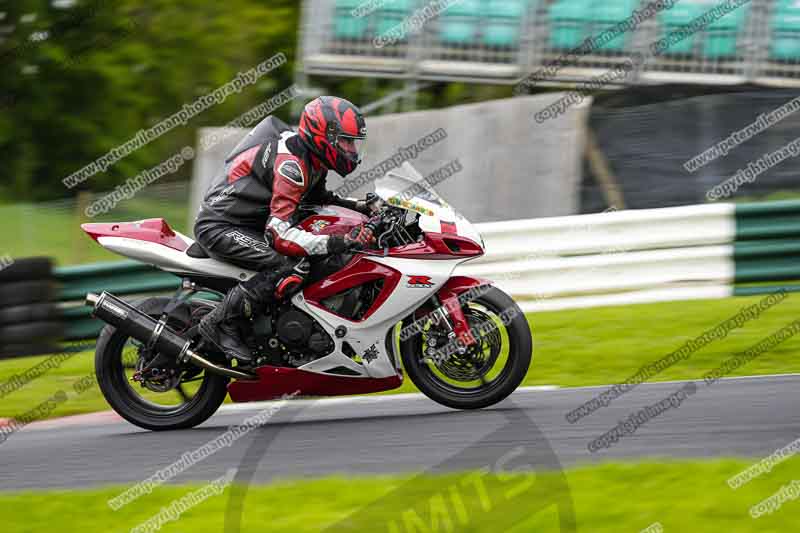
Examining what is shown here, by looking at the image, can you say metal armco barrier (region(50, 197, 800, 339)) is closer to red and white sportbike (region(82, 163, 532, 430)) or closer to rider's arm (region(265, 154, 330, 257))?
red and white sportbike (region(82, 163, 532, 430))

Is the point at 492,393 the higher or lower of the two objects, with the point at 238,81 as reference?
higher

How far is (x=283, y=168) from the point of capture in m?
7.11

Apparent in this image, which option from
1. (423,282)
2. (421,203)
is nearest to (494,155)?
(421,203)

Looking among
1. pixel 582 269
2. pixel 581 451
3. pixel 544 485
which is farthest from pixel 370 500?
pixel 582 269

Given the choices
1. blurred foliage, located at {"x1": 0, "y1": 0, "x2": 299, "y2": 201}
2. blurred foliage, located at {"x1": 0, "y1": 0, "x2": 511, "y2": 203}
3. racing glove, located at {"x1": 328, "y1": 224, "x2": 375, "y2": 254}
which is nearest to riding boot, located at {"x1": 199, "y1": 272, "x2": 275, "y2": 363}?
racing glove, located at {"x1": 328, "y1": 224, "x2": 375, "y2": 254}

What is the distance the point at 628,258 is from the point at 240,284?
438cm

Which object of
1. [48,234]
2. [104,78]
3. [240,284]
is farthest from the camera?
[104,78]

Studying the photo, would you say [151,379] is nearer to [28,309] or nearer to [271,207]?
[271,207]

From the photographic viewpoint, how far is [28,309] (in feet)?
33.3

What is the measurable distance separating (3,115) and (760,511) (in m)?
15.7

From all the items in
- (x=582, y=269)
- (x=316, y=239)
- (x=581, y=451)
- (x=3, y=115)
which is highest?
(x=316, y=239)

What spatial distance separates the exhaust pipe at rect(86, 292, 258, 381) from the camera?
24.1ft

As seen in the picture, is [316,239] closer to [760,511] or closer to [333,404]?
[333,404]

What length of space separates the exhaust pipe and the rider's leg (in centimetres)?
12
